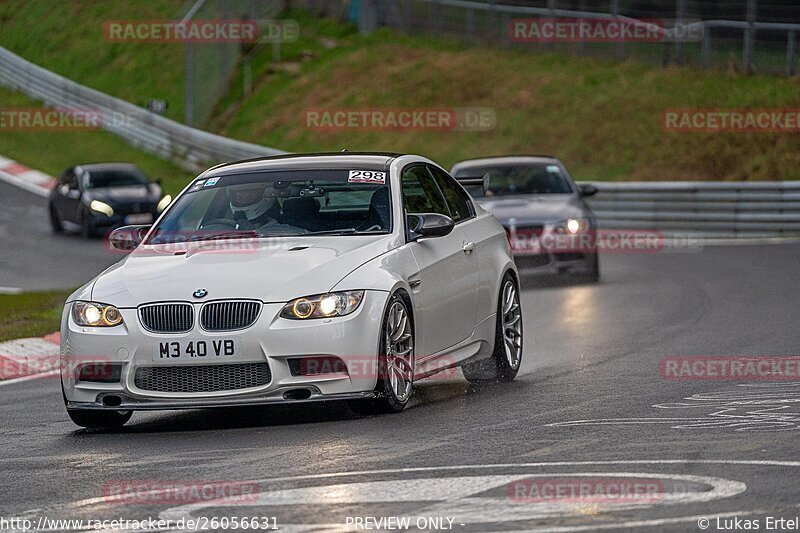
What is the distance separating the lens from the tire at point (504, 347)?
10875 mm

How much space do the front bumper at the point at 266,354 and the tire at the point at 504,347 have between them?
209 centimetres

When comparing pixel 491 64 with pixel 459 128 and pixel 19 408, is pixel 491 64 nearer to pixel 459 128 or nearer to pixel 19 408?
pixel 459 128

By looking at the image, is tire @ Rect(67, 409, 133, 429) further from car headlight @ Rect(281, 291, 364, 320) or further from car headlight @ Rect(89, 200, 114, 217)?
car headlight @ Rect(89, 200, 114, 217)

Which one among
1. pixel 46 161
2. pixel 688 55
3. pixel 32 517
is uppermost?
pixel 32 517

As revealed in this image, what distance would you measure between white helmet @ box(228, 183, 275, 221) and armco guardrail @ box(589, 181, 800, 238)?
60.9 feet

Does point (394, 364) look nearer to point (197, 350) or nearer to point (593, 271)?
point (197, 350)

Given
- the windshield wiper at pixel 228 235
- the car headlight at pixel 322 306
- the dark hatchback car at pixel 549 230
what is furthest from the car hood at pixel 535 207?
the car headlight at pixel 322 306

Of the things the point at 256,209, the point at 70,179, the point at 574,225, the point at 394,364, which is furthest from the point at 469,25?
the point at 394,364

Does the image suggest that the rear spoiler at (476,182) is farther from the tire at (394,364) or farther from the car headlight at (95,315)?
the car headlight at (95,315)

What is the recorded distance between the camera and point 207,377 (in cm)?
871

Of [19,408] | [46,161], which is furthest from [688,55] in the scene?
[19,408]

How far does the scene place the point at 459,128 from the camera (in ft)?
131

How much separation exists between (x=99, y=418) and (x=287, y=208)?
65.1 inches

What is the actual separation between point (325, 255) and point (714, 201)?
19.9 m
